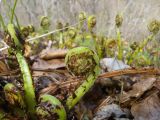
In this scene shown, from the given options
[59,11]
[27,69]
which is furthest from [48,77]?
[59,11]

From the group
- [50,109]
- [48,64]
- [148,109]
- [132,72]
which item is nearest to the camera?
[50,109]

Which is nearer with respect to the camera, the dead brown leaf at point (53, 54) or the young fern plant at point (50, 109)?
the young fern plant at point (50, 109)

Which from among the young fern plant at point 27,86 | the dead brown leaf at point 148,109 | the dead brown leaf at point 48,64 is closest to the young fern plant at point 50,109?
the young fern plant at point 27,86

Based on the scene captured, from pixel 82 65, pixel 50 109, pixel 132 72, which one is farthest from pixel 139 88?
pixel 50 109

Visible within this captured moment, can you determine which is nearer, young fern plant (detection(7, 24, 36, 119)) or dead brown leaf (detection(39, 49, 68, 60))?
young fern plant (detection(7, 24, 36, 119))

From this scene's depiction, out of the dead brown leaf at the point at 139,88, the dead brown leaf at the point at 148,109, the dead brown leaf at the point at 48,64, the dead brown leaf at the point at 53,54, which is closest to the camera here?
the dead brown leaf at the point at 148,109

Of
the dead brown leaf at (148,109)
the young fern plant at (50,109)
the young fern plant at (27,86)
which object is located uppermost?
the young fern plant at (27,86)

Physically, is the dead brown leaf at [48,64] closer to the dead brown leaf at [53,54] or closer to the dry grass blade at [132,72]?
the dead brown leaf at [53,54]

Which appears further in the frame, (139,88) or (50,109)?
(139,88)

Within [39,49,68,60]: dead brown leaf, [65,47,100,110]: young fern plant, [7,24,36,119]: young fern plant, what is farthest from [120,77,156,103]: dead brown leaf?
[39,49,68,60]: dead brown leaf

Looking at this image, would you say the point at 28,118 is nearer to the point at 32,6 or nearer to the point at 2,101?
the point at 2,101

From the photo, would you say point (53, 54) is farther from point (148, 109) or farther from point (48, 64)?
point (148, 109)

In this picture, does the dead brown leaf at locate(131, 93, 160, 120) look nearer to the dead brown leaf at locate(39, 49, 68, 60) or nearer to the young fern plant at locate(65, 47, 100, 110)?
the young fern plant at locate(65, 47, 100, 110)

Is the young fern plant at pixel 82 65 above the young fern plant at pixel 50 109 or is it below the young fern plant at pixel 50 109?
above
